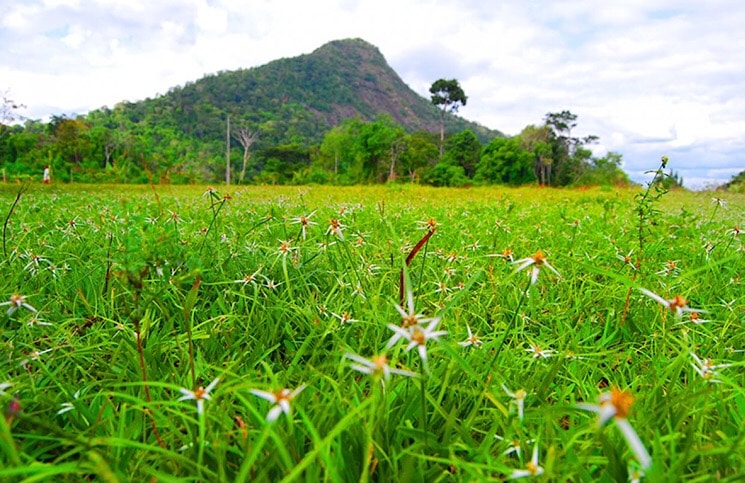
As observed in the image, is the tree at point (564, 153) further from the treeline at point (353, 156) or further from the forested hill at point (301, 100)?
the forested hill at point (301, 100)

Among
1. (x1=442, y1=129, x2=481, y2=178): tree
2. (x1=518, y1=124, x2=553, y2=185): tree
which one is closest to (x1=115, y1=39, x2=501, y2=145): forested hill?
(x1=442, y1=129, x2=481, y2=178): tree

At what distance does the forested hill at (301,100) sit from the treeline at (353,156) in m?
10.3

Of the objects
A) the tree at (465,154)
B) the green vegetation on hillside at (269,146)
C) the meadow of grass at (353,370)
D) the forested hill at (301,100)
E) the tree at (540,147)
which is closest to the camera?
the meadow of grass at (353,370)

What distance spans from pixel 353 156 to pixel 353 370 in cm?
4467

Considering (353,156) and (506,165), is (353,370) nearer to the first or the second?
(506,165)

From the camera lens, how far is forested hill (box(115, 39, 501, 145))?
6794cm

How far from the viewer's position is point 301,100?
9862 cm

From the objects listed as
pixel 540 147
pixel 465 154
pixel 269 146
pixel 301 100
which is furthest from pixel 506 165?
pixel 301 100

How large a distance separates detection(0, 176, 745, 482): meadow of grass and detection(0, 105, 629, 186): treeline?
29438 millimetres

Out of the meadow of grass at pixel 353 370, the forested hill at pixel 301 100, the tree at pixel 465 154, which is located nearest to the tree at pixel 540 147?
the tree at pixel 465 154

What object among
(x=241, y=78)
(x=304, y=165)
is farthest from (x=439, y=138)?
(x=241, y=78)

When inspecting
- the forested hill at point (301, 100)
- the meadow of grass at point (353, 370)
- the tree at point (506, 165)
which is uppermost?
the forested hill at point (301, 100)

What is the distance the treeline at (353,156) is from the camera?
3475cm

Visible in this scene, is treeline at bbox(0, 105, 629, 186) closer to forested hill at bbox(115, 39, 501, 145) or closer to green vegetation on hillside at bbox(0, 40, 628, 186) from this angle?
green vegetation on hillside at bbox(0, 40, 628, 186)
